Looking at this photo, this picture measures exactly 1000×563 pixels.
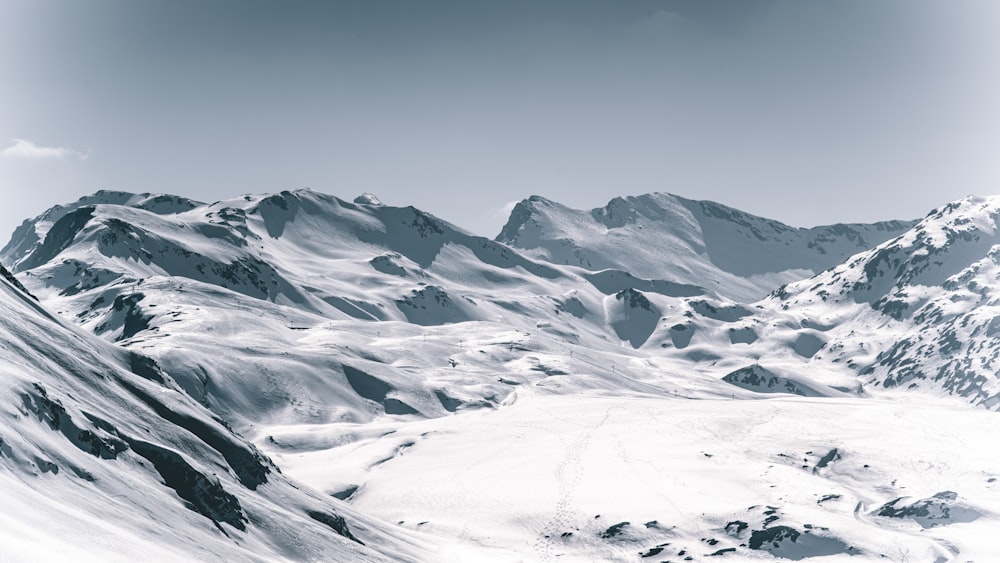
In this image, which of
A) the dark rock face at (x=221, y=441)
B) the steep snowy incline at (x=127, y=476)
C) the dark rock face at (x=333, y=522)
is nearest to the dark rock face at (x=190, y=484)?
the steep snowy incline at (x=127, y=476)

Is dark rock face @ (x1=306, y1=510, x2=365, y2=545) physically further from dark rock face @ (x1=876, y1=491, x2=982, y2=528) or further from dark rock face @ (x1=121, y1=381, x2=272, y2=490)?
dark rock face @ (x1=876, y1=491, x2=982, y2=528)

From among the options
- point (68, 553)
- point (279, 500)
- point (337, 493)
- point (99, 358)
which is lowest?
point (337, 493)

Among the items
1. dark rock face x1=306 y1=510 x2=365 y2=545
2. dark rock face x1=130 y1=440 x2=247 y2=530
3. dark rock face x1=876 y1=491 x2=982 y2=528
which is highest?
dark rock face x1=130 y1=440 x2=247 y2=530

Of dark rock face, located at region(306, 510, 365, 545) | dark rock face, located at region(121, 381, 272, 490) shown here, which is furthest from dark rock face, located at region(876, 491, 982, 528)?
dark rock face, located at region(121, 381, 272, 490)

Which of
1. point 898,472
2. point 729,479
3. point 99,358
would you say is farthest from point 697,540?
point 99,358

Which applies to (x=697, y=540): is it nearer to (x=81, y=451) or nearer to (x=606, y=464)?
(x=606, y=464)

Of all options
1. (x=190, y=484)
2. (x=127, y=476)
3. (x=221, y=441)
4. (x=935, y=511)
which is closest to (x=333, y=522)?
(x=221, y=441)

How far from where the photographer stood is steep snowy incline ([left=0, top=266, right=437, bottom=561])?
1587 inches

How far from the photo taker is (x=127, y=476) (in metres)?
52.0

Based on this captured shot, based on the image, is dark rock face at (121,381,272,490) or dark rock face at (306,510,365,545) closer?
dark rock face at (121,381,272,490)

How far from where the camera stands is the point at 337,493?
128 metres

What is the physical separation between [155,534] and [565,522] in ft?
201

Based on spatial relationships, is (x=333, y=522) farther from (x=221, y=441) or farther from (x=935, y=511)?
(x=935, y=511)

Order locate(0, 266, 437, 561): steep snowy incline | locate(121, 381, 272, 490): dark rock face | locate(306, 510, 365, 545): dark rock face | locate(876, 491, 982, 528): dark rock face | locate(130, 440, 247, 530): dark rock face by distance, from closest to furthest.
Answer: locate(0, 266, 437, 561): steep snowy incline
locate(130, 440, 247, 530): dark rock face
locate(121, 381, 272, 490): dark rock face
locate(306, 510, 365, 545): dark rock face
locate(876, 491, 982, 528): dark rock face
